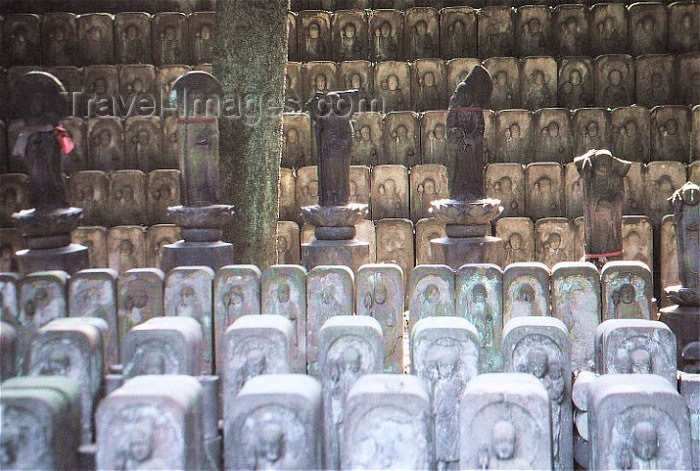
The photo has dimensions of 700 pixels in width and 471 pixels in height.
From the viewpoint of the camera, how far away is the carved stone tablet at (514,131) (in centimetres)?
760

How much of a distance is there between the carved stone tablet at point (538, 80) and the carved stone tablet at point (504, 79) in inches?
2.6

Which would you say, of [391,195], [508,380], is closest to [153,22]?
[391,195]

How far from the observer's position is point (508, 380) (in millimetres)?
2809

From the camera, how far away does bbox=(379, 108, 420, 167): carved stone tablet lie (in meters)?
7.67

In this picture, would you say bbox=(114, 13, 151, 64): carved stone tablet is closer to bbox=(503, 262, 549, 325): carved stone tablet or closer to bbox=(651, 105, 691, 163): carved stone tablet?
bbox=(651, 105, 691, 163): carved stone tablet

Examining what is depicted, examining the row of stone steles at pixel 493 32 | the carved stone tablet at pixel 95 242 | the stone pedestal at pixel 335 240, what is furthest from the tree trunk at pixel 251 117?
the row of stone steles at pixel 493 32

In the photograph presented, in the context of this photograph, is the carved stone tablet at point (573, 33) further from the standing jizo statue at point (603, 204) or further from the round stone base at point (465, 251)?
the round stone base at point (465, 251)

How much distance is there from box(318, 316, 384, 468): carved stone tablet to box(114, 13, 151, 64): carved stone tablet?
625 centimetres

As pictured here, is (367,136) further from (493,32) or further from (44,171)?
(44,171)

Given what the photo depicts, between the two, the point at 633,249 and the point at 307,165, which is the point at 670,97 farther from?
the point at 307,165

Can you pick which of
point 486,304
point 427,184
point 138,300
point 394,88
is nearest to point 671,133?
point 427,184

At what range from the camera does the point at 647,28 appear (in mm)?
8477

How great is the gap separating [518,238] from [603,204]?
1475 mm

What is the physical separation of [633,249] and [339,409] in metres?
4.02
